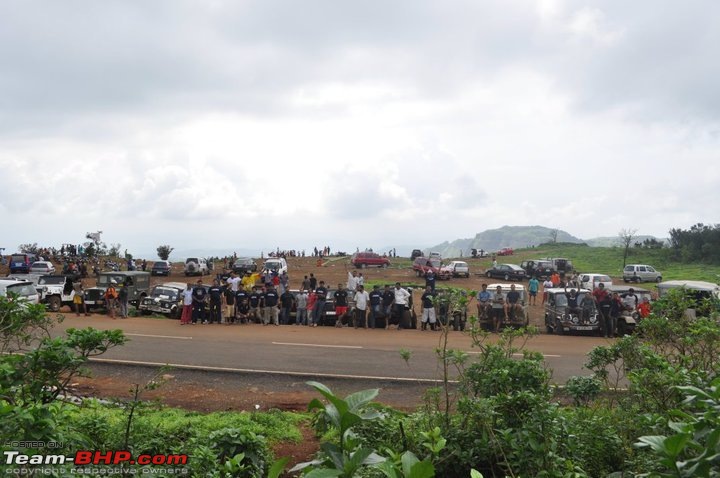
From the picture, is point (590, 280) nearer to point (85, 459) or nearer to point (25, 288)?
point (25, 288)

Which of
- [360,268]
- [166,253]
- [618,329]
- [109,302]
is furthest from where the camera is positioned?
[166,253]

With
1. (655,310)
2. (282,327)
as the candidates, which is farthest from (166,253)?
(655,310)

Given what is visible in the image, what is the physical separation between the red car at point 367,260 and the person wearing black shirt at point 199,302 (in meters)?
32.5

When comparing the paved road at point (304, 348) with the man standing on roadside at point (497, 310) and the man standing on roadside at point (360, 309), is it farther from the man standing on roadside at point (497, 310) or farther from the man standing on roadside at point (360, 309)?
the man standing on roadside at point (497, 310)

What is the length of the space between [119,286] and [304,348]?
1175 centimetres

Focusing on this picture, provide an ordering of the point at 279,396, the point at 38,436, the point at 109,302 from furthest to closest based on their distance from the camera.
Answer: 1. the point at 109,302
2. the point at 279,396
3. the point at 38,436

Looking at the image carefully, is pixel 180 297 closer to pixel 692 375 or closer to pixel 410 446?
pixel 410 446

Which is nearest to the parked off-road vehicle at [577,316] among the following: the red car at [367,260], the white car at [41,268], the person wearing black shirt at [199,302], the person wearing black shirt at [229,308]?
the person wearing black shirt at [229,308]

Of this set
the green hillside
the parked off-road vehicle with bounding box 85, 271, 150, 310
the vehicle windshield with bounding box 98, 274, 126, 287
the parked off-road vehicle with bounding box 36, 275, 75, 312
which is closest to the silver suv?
the green hillside

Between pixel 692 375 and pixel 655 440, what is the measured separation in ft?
8.36

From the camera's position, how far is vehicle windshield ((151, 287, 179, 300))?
23.9 metres

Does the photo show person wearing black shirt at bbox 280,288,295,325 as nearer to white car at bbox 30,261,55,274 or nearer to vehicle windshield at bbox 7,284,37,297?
vehicle windshield at bbox 7,284,37,297

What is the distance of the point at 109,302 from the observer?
73.6 feet

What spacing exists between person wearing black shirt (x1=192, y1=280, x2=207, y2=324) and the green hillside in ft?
123
